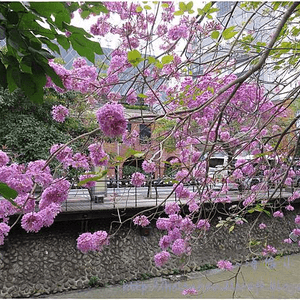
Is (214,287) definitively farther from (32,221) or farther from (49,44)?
(49,44)

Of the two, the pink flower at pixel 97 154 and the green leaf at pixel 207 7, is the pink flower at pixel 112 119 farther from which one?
the green leaf at pixel 207 7

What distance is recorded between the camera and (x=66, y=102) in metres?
6.55

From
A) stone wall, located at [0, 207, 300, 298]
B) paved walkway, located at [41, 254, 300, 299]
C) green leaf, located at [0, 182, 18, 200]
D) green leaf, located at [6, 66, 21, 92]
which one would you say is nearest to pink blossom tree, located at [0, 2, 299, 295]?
green leaf, located at [0, 182, 18, 200]

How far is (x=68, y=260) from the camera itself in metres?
6.14

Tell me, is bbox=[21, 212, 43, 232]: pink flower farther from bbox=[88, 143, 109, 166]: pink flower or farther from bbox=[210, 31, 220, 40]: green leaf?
bbox=[210, 31, 220, 40]: green leaf

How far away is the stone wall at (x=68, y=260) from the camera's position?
561 cm

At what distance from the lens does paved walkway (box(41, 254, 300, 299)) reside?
5.59m

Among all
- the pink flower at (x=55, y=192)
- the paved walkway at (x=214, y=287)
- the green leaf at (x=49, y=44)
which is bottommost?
the paved walkway at (x=214, y=287)

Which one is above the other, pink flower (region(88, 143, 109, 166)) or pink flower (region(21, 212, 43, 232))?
pink flower (region(88, 143, 109, 166))

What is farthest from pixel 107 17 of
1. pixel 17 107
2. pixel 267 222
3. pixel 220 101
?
pixel 267 222

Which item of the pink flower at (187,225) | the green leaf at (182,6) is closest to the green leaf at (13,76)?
the green leaf at (182,6)

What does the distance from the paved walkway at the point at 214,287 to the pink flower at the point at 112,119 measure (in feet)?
14.8

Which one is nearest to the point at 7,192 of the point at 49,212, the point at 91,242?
the point at 49,212

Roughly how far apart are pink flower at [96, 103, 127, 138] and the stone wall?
13.8ft
